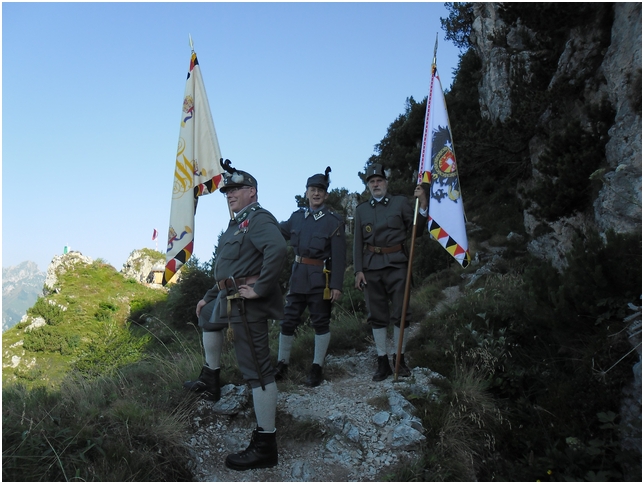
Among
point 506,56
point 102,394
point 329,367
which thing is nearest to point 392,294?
point 329,367

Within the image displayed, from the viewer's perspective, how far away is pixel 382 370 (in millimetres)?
5445

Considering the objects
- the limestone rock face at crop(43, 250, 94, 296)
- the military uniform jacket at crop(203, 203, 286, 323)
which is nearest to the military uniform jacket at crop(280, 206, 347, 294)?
the military uniform jacket at crop(203, 203, 286, 323)

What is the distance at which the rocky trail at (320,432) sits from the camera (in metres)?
3.97

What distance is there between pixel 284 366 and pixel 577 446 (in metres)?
→ 3.01

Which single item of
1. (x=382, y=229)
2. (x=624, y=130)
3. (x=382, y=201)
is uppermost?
(x=624, y=130)

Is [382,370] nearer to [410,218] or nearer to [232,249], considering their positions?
[410,218]

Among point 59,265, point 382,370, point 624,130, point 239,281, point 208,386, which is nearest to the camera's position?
point 239,281

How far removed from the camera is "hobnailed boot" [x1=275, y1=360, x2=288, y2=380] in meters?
5.40

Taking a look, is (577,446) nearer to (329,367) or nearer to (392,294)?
(392,294)

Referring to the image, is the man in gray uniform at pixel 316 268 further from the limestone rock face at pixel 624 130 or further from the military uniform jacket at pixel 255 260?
the limestone rock face at pixel 624 130

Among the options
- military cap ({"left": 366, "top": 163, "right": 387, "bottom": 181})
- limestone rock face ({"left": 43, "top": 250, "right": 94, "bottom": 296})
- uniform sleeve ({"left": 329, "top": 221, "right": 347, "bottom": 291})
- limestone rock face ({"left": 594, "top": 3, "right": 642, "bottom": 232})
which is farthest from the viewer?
limestone rock face ({"left": 43, "top": 250, "right": 94, "bottom": 296})

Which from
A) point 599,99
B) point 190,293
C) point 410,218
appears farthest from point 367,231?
point 190,293

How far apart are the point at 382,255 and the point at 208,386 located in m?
2.40

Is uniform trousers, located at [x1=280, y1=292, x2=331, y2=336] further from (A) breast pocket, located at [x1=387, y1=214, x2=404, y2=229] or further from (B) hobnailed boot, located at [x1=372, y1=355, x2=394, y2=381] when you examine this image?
(A) breast pocket, located at [x1=387, y1=214, x2=404, y2=229]
